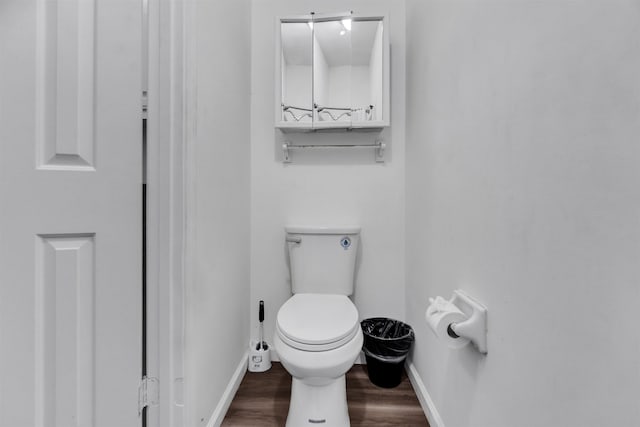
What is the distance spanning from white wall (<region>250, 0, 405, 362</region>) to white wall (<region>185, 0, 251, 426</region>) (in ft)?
0.34

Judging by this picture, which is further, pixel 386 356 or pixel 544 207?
pixel 386 356

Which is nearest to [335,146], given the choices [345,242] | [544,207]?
[345,242]

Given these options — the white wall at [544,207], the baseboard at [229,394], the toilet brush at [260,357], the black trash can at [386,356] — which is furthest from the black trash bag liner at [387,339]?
the baseboard at [229,394]

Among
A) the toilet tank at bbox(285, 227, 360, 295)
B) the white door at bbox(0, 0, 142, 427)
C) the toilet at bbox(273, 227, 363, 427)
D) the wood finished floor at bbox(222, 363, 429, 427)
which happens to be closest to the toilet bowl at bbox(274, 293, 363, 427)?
the toilet at bbox(273, 227, 363, 427)

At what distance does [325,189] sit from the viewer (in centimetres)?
168

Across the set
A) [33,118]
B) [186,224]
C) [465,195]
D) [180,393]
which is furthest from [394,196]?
[33,118]

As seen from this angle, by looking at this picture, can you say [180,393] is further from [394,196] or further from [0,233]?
[394,196]

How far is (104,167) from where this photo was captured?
863 millimetres

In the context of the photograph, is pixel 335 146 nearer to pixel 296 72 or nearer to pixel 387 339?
pixel 296 72

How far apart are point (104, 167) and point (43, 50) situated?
334 mm

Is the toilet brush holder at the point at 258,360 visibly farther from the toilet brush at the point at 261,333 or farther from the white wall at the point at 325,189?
the white wall at the point at 325,189

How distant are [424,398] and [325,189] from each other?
1115 mm

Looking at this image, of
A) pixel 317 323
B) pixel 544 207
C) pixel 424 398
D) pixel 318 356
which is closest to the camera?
pixel 544 207

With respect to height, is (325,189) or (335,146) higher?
(335,146)
